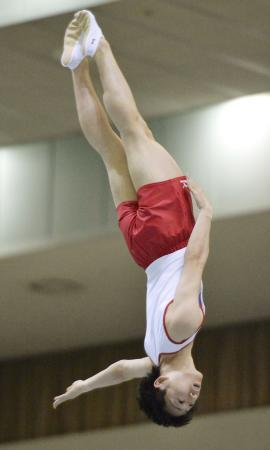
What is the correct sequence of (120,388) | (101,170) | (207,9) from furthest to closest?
(120,388) < (101,170) < (207,9)

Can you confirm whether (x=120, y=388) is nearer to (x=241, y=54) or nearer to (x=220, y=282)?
(x=220, y=282)

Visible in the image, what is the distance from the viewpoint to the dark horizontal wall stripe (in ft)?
37.7

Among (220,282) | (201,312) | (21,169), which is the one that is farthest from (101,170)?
(201,312)

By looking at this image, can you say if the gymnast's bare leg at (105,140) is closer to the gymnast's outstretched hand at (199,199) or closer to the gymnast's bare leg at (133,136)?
the gymnast's bare leg at (133,136)

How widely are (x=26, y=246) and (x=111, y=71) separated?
3.58m

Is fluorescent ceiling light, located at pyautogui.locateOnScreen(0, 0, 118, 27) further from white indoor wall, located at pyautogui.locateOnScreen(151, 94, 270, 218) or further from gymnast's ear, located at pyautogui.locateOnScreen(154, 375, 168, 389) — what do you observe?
gymnast's ear, located at pyautogui.locateOnScreen(154, 375, 168, 389)

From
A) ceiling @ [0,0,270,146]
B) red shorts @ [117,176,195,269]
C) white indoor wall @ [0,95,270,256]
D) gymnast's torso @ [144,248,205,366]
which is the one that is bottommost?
gymnast's torso @ [144,248,205,366]

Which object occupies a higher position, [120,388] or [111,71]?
[111,71]

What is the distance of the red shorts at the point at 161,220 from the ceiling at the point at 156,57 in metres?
2.02

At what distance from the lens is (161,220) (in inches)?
261

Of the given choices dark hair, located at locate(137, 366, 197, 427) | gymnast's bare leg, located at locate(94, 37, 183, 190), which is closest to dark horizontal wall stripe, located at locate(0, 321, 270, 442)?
dark hair, located at locate(137, 366, 197, 427)

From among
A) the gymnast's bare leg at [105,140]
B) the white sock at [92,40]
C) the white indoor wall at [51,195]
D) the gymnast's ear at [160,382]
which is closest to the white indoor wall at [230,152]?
the white indoor wall at [51,195]

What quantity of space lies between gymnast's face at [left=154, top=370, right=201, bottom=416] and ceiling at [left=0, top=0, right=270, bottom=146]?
2725 mm

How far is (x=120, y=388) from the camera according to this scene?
1209 cm
